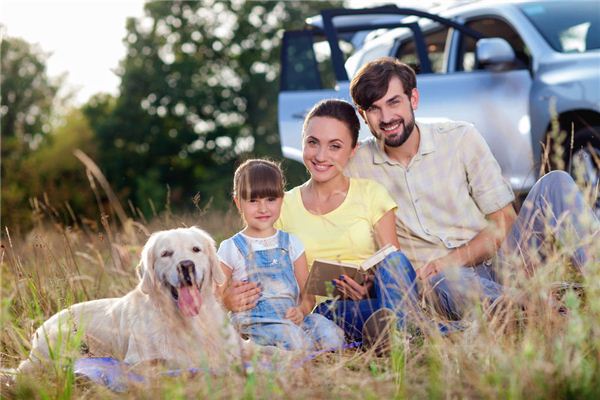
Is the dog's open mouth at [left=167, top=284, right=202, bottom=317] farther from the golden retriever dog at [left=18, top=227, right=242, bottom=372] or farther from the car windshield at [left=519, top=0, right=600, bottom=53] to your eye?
the car windshield at [left=519, top=0, right=600, bottom=53]

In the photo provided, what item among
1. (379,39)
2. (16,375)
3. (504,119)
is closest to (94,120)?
(379,39)

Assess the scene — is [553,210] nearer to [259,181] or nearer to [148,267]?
[259,181]

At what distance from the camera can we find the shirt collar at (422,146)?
4.53 metres

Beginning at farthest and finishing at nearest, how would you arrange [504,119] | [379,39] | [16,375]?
[379,39], [504,119], [16,375]

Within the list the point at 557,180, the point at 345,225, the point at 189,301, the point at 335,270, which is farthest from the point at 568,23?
the point at 189,301

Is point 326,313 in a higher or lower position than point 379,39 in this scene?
lower

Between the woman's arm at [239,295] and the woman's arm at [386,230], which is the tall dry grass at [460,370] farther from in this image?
the woman's arm at [386,230]

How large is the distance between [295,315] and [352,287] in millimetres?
290

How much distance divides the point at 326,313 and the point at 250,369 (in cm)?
113

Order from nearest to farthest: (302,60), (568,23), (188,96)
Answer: (568,23) → (302,60) → (188,96)

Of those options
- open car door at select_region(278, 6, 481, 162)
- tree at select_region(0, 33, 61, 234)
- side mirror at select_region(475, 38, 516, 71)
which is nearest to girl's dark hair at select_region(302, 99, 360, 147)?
side mirror at select_region(475, 38, 516, 71)

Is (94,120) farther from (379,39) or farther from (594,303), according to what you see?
(594,303)

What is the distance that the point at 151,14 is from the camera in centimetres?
3491

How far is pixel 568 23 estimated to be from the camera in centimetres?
646
